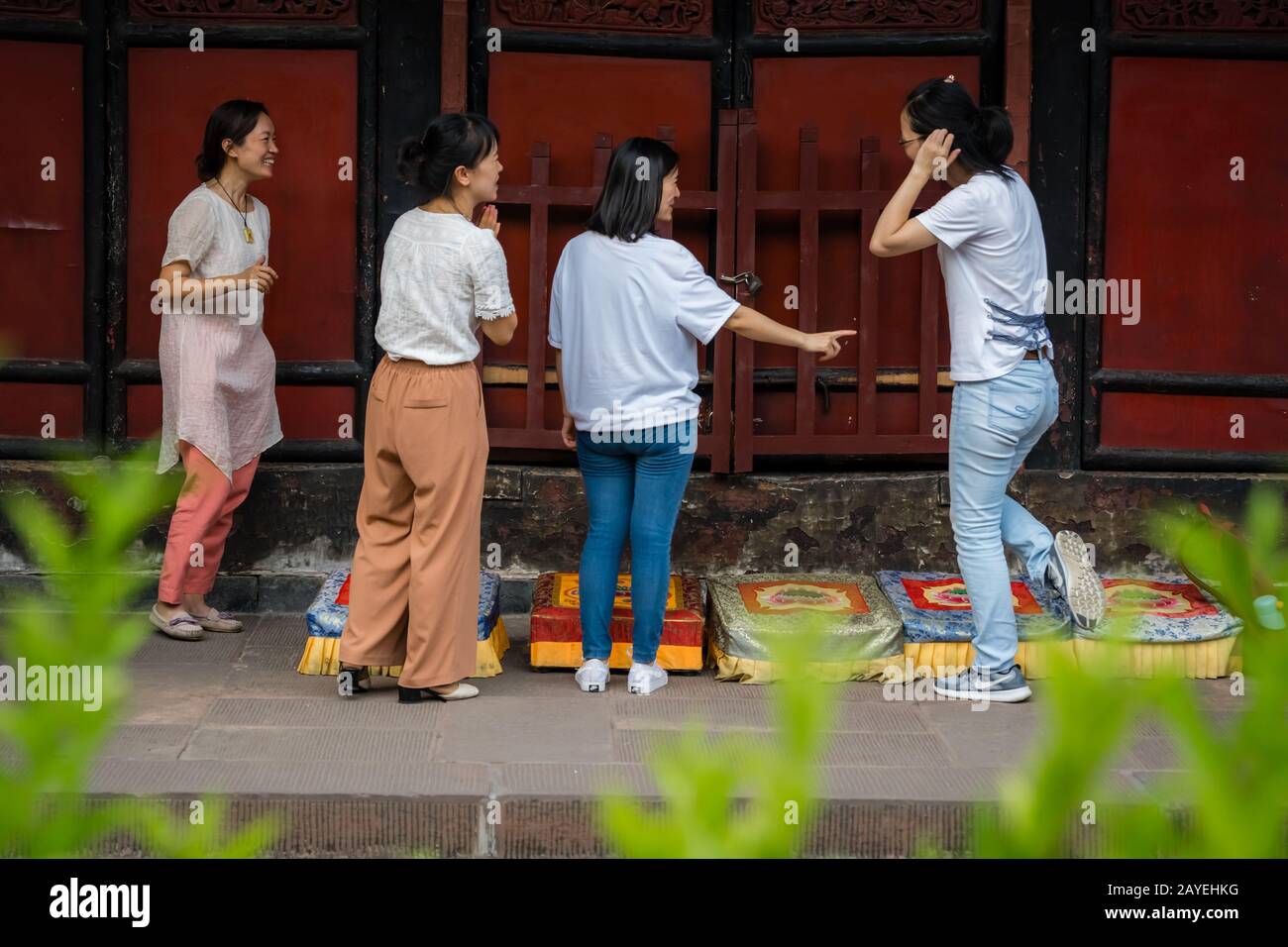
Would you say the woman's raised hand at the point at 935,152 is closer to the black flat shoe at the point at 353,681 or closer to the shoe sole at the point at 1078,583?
the shoe sole at the point at 1078,583

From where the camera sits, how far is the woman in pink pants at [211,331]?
5.49 m

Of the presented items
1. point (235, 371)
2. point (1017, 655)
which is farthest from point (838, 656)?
point (235, 371)

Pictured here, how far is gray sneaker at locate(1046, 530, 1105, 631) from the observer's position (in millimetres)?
4852

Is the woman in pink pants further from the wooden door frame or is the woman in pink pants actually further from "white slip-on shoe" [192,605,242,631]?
the wooden door frame

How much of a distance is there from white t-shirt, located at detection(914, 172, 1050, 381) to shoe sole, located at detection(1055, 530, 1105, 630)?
67 cm

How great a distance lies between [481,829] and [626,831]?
3.19 metres

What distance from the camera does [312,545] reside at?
6203 mm

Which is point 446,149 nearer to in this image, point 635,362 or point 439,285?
point 439,285

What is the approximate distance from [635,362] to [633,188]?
1.74ft

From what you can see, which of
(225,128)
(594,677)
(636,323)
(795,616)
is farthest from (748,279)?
(225,128)

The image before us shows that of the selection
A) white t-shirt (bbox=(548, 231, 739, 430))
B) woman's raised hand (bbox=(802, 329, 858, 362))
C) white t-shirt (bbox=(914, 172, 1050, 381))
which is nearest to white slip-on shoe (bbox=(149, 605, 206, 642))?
white t-shirt (bbox=(548, 231, 739, 430))

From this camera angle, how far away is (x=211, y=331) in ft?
18.4

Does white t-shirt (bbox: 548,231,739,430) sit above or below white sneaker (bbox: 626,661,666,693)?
above

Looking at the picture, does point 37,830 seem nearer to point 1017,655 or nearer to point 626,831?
point 626,831
